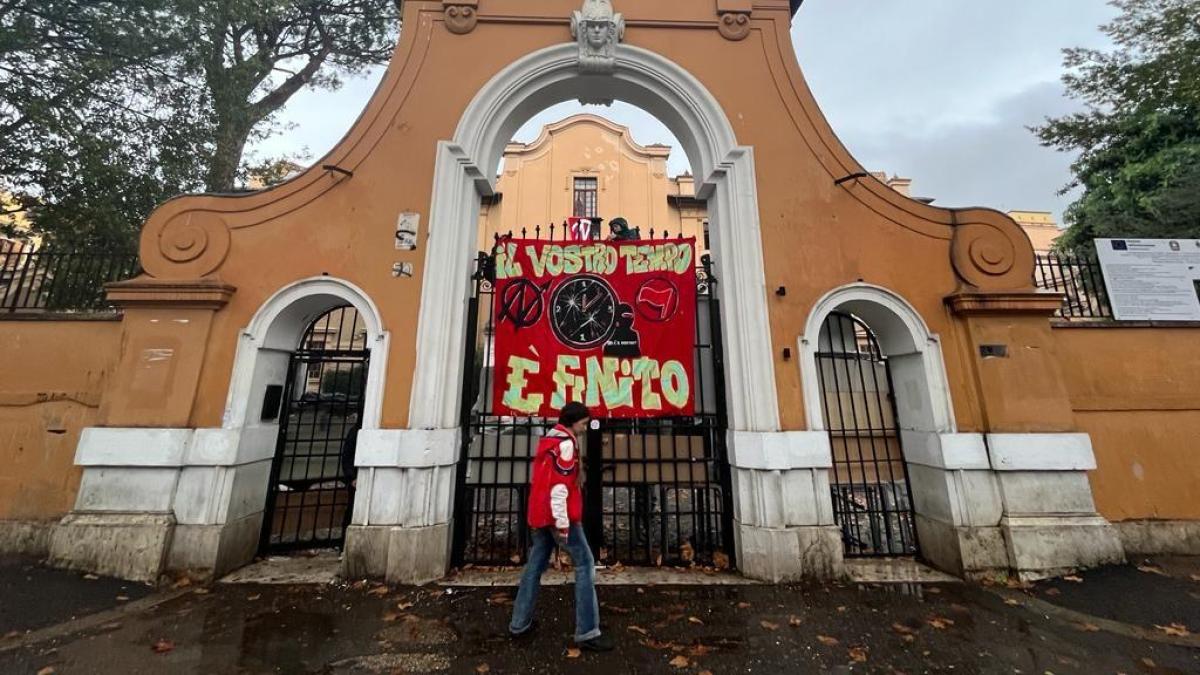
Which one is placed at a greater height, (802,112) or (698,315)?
(802,112)

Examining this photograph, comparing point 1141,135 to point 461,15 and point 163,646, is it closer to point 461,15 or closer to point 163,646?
point 461,15

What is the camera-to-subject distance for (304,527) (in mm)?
6879

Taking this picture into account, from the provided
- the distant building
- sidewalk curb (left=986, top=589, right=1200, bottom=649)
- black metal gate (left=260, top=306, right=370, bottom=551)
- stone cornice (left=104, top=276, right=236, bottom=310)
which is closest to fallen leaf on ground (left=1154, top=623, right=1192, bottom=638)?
sidewalk curb (left=986, top=589, right=1200, bottom=649)

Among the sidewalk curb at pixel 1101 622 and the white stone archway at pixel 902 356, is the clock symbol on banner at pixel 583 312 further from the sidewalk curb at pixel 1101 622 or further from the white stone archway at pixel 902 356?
the sidewalk curb at pixel 1101 622

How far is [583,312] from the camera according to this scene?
6.21 meters

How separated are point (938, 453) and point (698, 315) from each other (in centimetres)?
353

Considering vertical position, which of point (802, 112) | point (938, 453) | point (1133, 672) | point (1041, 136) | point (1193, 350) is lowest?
point (1133, 672)

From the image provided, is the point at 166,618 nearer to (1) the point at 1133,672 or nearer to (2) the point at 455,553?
(2) the point at 455,553

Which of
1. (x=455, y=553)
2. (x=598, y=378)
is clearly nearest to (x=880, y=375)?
(x=598, y=378)

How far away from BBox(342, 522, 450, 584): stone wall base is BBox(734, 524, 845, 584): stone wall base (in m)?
3.87

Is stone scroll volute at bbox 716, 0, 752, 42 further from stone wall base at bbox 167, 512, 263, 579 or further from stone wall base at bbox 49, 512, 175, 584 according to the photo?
stone wall base at bbox 49, 512, 175, 584

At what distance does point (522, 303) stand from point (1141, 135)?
1626cm

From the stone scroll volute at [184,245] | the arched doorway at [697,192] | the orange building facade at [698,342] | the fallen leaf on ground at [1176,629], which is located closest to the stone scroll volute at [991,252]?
the orange building facade at [698,342]

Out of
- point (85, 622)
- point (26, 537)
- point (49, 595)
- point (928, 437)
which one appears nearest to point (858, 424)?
point (928, 437)
